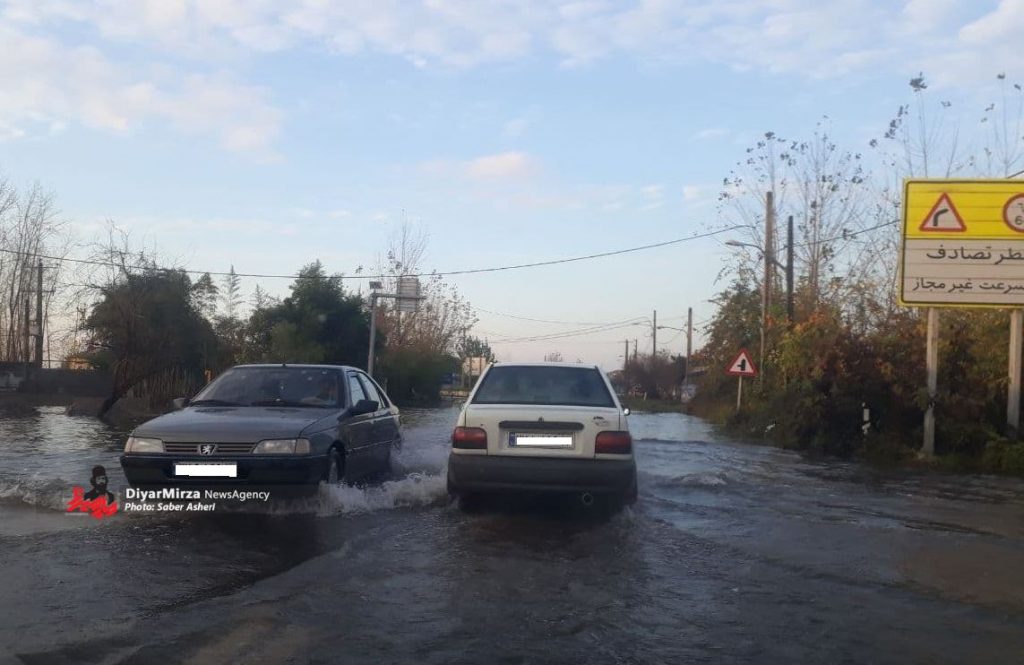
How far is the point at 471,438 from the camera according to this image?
25.8 ft

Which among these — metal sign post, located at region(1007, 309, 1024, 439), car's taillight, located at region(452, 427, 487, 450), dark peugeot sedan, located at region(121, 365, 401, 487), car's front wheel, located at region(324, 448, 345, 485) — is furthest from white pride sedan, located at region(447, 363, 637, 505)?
metal sign post, located at region(1007, 309, 1024, 439)

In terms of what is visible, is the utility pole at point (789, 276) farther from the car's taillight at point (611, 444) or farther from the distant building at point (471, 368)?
the distant building at point (471, 368)

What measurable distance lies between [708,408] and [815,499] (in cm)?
2492

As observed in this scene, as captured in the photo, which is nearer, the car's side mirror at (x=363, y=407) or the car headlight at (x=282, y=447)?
the car headlight at (x=282, y=447)

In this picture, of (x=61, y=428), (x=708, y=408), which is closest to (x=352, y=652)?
(x=61, y=428)

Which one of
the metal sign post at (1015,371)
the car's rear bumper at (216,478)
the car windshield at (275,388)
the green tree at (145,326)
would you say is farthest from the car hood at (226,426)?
the green tree at (145,326)

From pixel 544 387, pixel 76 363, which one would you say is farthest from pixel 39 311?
pixel 544 387

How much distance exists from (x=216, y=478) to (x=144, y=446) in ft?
2.20

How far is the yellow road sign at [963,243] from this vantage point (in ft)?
47.7

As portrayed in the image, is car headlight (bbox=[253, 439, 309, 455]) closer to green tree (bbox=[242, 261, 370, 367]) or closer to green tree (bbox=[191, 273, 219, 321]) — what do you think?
green tree (bbox=[191, 273, 219, 321])

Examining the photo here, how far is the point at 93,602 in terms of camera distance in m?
5.27

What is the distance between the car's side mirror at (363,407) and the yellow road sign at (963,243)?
9.58 m

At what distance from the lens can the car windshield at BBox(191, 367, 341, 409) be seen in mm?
8977

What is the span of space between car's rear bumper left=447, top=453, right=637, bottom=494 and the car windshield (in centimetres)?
199
